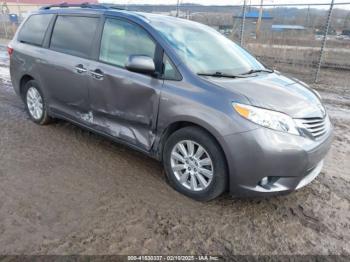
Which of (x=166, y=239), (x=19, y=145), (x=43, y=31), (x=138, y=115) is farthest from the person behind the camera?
(x=43, y=31)

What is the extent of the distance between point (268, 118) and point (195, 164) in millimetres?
851

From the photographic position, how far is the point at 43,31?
4.75 meters

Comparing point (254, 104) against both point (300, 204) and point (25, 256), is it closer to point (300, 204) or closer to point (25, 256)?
point (300, 204)

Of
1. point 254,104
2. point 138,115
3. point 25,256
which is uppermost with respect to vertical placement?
point 254,104

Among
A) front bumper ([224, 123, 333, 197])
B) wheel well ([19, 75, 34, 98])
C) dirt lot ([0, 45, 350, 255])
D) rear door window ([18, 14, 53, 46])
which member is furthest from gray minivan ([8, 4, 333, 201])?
wheel well ([19, 75, 34, 98])

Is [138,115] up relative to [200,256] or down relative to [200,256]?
up

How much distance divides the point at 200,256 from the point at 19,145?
3.10 m

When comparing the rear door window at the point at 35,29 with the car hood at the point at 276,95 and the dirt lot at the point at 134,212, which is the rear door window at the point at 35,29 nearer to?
the dirt lot at the point at 134,212

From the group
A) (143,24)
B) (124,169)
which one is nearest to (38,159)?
(124,169)

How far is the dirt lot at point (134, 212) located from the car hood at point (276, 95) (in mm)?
954

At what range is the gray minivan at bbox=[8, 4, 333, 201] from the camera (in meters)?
2.83

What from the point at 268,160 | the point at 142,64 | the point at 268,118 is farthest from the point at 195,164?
the point at 142,64

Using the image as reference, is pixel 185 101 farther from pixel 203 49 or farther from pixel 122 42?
pixel 122 42

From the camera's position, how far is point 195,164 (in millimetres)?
3166
